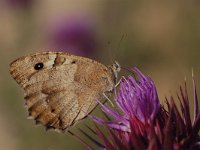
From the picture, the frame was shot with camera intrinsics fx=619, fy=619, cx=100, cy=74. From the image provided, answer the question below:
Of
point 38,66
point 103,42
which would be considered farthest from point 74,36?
point 38,66

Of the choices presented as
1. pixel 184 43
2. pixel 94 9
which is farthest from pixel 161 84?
pixel 94 9

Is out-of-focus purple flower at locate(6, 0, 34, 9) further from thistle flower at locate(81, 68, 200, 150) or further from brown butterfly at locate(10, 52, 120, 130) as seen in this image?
thistle flower at locate(81, 68, 200, 150)

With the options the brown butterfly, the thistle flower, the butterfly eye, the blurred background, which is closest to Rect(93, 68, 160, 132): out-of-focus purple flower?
the thistle flower

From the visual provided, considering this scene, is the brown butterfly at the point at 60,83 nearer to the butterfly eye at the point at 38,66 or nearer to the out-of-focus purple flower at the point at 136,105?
the butterfly eye at the point at 38,66

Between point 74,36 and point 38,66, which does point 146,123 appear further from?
point 74,36

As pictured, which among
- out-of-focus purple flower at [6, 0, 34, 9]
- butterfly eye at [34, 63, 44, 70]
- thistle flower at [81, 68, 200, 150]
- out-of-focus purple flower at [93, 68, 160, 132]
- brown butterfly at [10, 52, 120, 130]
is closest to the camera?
thistle flower at [81, 68, 200, 150]

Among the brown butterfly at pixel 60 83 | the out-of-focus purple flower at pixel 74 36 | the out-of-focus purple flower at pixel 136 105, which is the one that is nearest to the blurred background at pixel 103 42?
the out-of-focus purple flower at pixel 74 36

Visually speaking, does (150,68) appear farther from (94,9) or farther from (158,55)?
(94,9)
